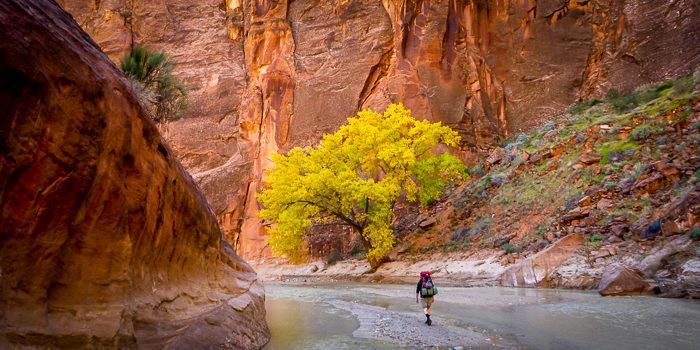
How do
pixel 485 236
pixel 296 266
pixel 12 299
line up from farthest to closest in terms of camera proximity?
pixel 296 266 → pixel 485 236 → pixel 12 299

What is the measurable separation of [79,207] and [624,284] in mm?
12962

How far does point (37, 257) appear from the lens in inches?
192

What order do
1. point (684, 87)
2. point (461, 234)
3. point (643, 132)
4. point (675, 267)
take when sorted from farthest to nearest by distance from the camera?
point (461, 234), point (684, 87), point (643, 132), point (675, 267)

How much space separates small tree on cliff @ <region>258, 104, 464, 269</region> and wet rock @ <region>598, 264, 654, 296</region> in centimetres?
1195

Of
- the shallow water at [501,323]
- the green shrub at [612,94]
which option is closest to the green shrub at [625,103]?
the green shrub at [612,94]

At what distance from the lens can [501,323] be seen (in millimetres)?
9766

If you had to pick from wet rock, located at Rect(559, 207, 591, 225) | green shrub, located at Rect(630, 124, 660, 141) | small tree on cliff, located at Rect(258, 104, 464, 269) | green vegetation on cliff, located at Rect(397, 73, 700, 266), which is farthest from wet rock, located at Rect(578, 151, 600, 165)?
small tree on cliff, located at Rect(258, 104, 464, 269)

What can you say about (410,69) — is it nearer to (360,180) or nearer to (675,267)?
(360,180)

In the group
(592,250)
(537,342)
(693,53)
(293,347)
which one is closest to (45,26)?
(293,347)

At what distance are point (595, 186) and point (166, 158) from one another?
17.6 m

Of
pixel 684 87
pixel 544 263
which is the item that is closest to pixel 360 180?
pixel 544 263

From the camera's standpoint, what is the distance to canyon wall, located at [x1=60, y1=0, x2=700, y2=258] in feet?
106

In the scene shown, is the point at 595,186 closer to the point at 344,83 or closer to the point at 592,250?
the point at 592,250

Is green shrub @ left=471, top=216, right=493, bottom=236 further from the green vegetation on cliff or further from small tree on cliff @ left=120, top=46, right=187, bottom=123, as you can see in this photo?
small tree on cliff @ left=120, top=46, right=187, bottom=123
